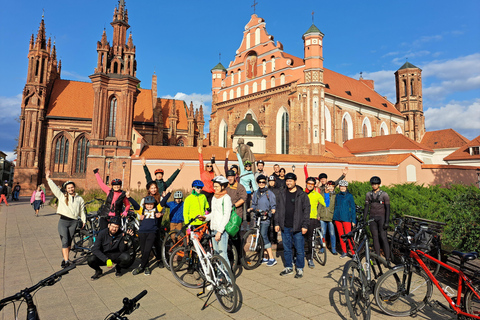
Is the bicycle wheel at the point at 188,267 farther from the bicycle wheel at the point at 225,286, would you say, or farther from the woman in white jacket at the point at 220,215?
the bicycle wheel at the point at 225,286

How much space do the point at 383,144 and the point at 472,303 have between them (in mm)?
34987

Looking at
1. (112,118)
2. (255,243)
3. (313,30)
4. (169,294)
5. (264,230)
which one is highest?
(313,30)

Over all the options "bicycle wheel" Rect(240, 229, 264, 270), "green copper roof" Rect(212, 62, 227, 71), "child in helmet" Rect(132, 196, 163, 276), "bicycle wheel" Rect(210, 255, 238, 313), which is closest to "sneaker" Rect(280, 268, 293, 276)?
"bicycle wheel" Rect(240, 229, 264, 270)

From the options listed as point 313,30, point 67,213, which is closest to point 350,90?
point 313,30

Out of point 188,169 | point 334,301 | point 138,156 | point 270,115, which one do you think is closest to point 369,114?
point 270,115

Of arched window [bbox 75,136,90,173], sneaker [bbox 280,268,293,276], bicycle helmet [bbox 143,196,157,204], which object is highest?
arched window [bbox 75,136,90,173]

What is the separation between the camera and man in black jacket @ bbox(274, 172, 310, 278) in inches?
221

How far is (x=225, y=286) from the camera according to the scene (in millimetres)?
4250

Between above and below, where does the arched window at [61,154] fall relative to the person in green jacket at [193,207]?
above

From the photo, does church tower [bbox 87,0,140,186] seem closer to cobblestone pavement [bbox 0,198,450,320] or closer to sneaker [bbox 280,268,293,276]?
cobblestone pavement [bbox 0,198,450,320]

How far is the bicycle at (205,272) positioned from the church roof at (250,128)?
28698 mm

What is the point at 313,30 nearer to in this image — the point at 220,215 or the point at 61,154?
the point at 220,215

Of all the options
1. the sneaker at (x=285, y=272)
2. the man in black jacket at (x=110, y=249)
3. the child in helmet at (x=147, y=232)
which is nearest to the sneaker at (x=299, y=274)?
the sneaker at (x=285, y=272)

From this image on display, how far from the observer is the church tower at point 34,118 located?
34.0m
